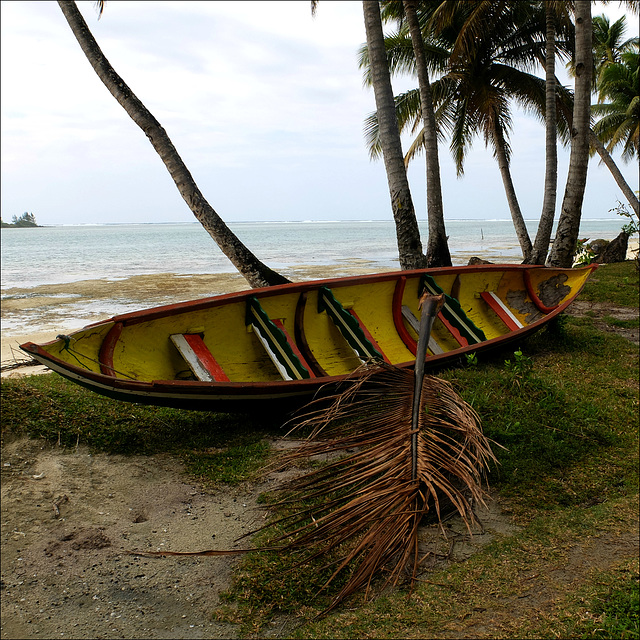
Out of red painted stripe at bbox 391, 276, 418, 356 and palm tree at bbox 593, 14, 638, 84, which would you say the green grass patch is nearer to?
red painted stripe at bbox 391, 276, 418, 356

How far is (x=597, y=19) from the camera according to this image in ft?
77.4

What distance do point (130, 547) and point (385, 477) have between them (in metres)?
3.12

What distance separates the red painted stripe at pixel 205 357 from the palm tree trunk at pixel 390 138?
17.4 feet

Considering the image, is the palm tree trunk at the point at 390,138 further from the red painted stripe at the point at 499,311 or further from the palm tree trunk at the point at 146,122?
the palm tree trunk at the point at 146,122

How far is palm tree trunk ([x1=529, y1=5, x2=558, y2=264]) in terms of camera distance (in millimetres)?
13414

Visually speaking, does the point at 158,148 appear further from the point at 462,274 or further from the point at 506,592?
the point at 506,592

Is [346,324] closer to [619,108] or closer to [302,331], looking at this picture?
[302,331]

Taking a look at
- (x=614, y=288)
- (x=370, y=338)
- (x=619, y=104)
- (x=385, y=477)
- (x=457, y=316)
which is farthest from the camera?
(x=619, y=104)

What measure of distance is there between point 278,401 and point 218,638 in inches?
84.8

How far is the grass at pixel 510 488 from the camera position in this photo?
286 cm

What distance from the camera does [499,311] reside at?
7.68 metres

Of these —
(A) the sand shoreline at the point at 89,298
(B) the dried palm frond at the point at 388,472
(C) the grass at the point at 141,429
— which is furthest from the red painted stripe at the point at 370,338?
(A) the sand shoreline at the point at 89,298

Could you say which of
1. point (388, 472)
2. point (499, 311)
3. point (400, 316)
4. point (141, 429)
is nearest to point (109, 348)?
point (141, 429)

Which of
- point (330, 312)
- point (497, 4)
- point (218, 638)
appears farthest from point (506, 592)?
point (497, 4)
